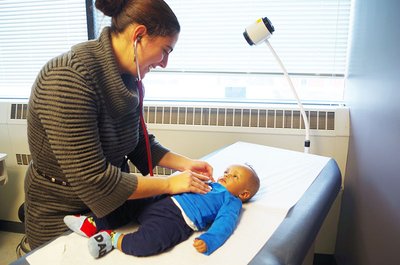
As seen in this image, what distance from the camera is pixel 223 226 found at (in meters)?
0.97

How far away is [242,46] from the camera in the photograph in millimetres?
2059

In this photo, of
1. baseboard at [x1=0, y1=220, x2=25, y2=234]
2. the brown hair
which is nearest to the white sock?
the brown hair

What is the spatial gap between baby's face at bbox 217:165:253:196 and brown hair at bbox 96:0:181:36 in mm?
576

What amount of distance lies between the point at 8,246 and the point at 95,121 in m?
2.04

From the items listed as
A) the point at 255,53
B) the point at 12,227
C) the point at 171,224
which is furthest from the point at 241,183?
the point at 12,227

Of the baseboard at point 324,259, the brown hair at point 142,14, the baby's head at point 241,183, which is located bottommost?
the baseboard at point 324,259

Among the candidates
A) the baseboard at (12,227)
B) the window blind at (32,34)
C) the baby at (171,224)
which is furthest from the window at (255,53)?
the baseboard at (12,227)

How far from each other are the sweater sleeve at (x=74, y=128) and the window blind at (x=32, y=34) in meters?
1.51

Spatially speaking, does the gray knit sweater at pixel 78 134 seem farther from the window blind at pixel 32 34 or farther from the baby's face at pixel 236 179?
the window blind at pixel 32 34

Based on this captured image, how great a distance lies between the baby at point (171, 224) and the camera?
2.94 feet

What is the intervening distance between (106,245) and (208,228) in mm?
329

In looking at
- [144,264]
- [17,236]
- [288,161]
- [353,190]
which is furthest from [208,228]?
[17,236]

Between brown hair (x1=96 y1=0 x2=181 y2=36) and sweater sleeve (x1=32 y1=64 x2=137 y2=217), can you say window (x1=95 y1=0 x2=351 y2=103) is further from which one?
sweater sleeve (x1=32 y1=64 x2=137 y2=217)

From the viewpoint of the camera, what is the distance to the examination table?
0.87m
